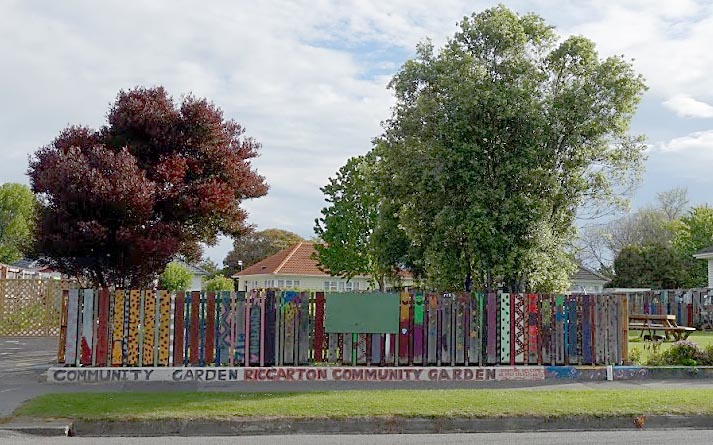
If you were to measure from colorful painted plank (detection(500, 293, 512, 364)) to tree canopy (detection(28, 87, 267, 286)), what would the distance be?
6187mm

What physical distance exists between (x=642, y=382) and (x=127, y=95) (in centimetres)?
1219

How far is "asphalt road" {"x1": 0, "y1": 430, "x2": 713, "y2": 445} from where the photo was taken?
9.12 meters

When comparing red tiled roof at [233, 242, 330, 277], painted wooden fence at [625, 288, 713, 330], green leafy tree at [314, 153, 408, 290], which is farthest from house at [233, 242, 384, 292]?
painted wooden fence at [625, 288, 713, 330]

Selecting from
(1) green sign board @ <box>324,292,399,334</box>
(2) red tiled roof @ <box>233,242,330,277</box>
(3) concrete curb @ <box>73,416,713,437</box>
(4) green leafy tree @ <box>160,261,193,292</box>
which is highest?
(2) red tiled roof @ <box>233,242,330,277</box>

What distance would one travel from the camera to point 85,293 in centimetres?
1377

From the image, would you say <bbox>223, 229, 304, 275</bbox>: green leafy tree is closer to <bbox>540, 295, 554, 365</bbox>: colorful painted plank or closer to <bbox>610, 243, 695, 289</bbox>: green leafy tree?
<bbox>610, 243, 695, 289</bbox>: green leafy tree

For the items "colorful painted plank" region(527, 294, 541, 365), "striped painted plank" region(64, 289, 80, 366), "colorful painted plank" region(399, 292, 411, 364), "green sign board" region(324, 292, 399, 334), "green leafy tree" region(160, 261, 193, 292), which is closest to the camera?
"striped painted plank" region(64, 289, 80, 366)

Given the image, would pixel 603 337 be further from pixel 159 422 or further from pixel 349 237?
pixel 349 237

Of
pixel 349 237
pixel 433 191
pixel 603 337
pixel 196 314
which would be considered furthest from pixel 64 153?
pixel 349 237

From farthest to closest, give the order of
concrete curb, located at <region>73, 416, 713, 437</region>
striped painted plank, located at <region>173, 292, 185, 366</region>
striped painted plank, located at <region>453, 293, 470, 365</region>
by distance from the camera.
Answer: striped painted plank, located at <region>453, 293, 470, 365</region>
striped painted plank, located at <region>173, 292, 185, 366</region>
concrete curb, located at <region>73, 416, 713, 437</region>

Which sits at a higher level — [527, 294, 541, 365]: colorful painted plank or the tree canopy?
the tree canopy

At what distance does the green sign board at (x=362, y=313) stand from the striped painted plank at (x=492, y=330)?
1.73 meters

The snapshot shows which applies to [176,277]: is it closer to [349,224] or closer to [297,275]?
[297,275]

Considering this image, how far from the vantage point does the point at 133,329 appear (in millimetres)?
13703
